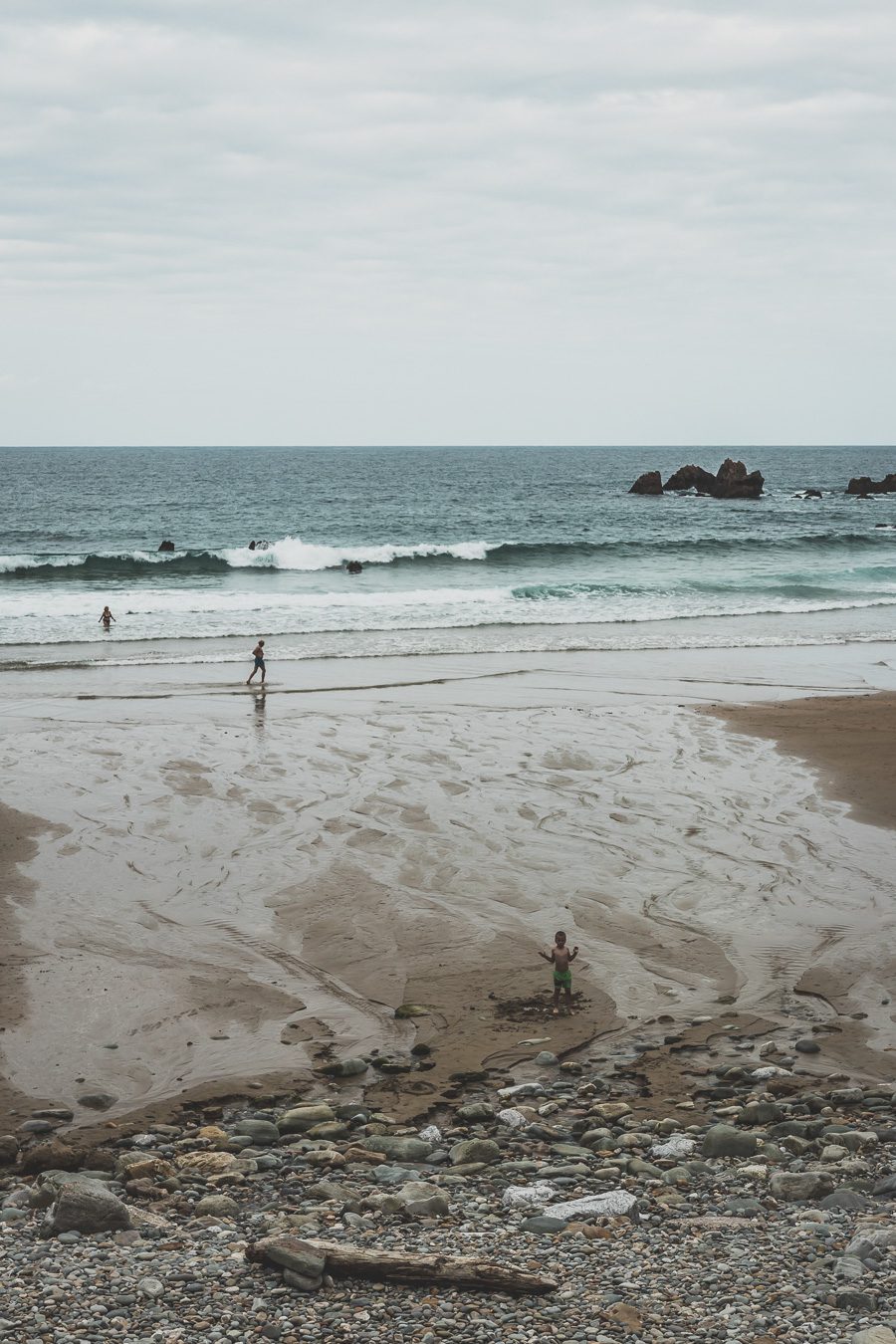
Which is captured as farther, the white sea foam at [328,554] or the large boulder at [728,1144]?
the white sea foam at [328,554]

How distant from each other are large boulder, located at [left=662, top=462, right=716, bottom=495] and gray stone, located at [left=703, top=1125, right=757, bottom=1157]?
84.6 m

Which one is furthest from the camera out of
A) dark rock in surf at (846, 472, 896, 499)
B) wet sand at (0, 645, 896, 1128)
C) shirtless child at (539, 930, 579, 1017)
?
dark rock in surf at (846, 472, 896, 499)

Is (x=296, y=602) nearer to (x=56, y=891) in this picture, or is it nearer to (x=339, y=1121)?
Result: (x=56, y=891)

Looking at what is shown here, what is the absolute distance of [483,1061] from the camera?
8.61 metres

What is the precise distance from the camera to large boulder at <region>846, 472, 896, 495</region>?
90.3 m

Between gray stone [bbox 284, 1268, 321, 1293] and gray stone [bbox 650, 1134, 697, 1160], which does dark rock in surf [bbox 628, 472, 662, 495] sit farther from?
gray stone [bbox 284, 1268, 321, 1293]

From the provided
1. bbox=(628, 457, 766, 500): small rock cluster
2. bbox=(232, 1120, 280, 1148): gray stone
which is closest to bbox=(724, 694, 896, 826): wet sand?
bbox=(232, 1120, 280, 1148): gray stone

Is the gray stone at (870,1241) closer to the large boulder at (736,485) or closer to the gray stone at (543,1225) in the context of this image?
the gray stone at (543,1225)

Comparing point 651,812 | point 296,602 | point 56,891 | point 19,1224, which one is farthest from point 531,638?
point 19,1224

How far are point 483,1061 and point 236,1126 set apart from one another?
1.96 meters

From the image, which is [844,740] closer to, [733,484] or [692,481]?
[733,484]

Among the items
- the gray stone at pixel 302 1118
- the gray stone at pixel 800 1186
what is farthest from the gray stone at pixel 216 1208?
the gray stone at pixel 800 1186

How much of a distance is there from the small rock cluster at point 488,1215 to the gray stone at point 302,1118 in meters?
0.01

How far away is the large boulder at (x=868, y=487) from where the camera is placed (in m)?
90.3
